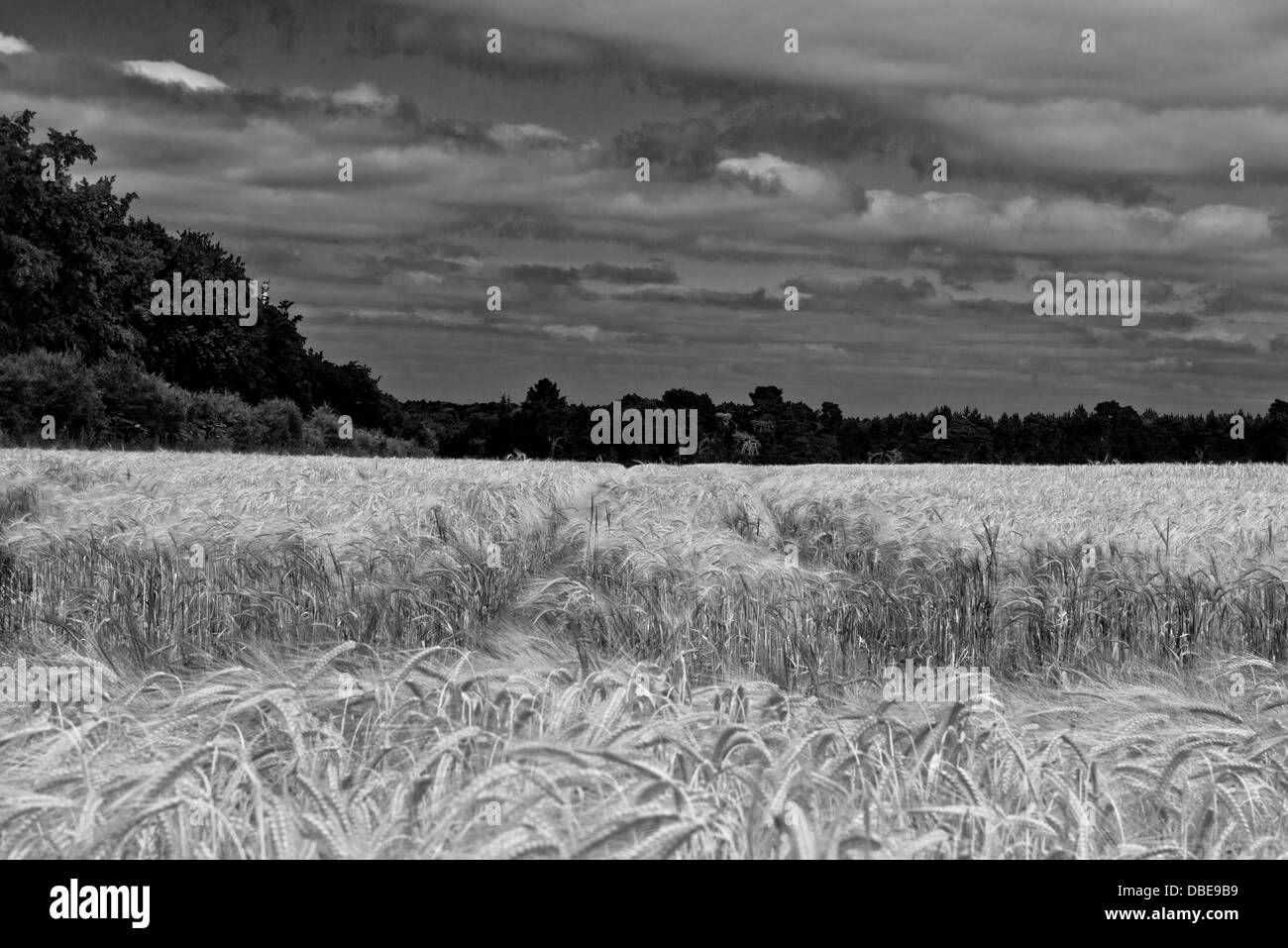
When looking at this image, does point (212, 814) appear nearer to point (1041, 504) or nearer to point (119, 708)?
point (119, 708)

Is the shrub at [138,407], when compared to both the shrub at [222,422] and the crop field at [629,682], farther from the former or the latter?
the crop field at [629,682]

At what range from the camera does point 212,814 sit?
267 centimetres

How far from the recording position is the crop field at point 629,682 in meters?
2.63

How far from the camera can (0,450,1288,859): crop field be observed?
263cm

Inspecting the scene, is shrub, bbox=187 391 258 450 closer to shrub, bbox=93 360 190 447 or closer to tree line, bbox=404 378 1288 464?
shrub, bbox=93 360 190 447

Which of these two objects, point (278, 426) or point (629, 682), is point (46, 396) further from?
point (629, 682)

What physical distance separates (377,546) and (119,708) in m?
4.90

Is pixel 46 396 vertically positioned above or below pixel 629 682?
above

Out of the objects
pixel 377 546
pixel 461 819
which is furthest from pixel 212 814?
pixel 377 546

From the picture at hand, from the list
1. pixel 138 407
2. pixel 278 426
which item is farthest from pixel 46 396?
pixel 278 426

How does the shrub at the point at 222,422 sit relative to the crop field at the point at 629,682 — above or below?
above

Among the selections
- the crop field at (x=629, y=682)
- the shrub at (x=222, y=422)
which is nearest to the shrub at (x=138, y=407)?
the shrub at (x=222, y=422)

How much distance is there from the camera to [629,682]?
3498 millimetres

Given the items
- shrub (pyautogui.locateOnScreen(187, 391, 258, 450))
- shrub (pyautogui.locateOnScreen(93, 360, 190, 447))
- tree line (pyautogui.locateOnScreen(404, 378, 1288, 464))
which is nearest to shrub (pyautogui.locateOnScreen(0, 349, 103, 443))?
shrub (pyautogui.locateOnScreen(93, 360, 190, 447))
